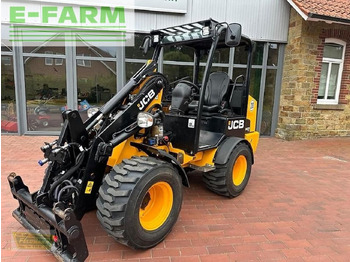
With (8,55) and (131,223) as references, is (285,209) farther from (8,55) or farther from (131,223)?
(8,55)

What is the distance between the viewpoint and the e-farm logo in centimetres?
746

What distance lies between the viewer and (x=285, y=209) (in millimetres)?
3748

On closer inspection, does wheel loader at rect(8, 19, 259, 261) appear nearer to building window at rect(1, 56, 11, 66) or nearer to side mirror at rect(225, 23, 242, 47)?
side mirror at rect(225, 23, 242, 47)

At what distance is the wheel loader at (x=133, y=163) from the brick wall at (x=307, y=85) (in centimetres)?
536

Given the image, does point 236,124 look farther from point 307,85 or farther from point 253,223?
point 307,85

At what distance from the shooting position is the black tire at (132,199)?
2.40m

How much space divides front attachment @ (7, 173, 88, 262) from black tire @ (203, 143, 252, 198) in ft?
7.03

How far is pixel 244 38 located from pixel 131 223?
310cm

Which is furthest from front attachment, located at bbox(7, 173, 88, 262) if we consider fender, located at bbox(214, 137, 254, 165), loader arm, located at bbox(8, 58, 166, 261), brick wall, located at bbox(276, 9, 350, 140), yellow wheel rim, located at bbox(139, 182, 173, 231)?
brick wall, located at bbox(276, 9, 350, 140)

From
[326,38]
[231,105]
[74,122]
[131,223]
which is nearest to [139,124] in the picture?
[74,122]

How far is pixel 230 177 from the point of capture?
3859 mm

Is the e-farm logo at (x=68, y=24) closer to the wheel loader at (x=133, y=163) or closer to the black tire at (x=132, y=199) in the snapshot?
the wheel loader at (x=133, y=163)

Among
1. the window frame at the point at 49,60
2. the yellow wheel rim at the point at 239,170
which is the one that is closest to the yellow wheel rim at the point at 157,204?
the yellow wheel rim at the point at 239,170

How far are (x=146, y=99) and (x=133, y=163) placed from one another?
0.85 meters
